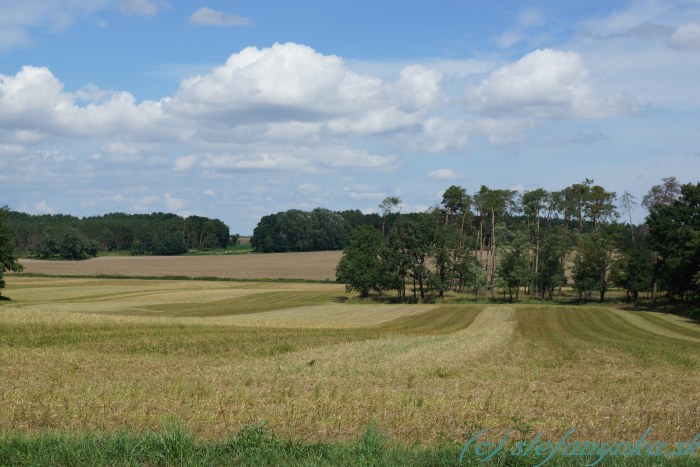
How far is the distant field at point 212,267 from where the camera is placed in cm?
13175

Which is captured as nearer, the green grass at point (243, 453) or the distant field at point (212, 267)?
the green grass at point (243, 453)

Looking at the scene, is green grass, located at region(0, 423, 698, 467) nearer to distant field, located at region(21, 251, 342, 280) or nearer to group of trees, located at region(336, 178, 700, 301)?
group of trees, located at region(336, 178, 700, 301)

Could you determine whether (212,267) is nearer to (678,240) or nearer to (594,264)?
(594,264)

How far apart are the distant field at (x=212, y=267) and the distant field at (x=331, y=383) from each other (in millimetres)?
95012

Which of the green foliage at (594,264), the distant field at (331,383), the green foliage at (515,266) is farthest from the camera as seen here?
the green foliage at (594,264)

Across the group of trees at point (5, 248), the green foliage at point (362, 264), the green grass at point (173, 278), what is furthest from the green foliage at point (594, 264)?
the group of trees at point (5, 248)

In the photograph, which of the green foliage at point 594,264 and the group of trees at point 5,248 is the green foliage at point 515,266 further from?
the group of trees at point 5,248

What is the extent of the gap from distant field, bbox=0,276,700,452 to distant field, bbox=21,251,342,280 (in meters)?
95.0

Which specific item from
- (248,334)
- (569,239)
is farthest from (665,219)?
(248,334)

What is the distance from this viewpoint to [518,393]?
1658 cm

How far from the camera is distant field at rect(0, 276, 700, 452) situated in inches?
494

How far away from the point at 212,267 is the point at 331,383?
132 metres

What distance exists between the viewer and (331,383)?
695 inches

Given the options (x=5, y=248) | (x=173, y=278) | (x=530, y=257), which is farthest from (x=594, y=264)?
(x=5, y=248)
